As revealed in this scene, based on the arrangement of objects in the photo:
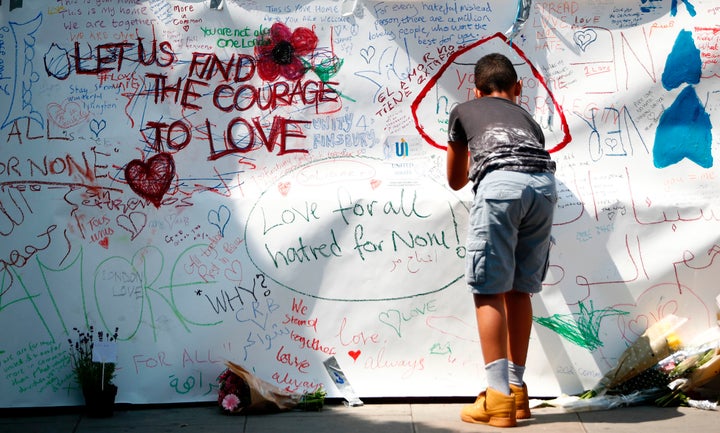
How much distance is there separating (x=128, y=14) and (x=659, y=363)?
10.7 feet

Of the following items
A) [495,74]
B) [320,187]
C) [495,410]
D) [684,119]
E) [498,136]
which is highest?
[495,74]

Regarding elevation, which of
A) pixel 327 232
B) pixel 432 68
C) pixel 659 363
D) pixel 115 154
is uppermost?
pixel 432 68

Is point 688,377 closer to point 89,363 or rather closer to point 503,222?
point 503,222

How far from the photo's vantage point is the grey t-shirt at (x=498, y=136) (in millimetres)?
5000

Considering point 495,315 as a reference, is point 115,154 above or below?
above

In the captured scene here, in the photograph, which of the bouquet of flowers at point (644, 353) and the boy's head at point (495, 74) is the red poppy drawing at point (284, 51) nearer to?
the boy's head at point (495, 74)

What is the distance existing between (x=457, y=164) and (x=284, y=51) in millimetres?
1117

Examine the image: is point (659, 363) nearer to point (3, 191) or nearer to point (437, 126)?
point (437, 126)

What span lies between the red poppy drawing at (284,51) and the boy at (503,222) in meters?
0.91

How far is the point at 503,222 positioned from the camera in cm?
496

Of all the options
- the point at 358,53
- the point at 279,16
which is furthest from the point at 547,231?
the point at 279,16

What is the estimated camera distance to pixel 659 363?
5562 mm

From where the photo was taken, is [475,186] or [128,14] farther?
[128,14]

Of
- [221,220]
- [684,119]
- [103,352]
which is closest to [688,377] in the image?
[684,119]
